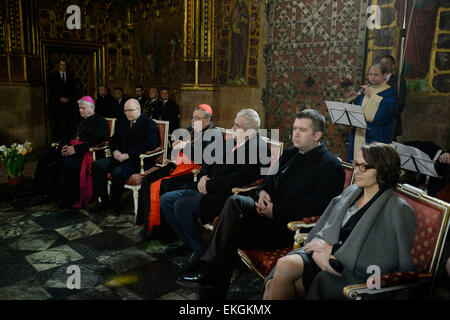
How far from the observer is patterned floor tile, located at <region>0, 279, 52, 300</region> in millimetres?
2574

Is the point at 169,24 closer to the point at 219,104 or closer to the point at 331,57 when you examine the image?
the point at 219,104

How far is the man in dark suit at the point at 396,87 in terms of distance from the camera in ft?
14.8

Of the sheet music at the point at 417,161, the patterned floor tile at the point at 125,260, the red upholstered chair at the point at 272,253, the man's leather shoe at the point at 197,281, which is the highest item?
the sheet music at the point at 417,161

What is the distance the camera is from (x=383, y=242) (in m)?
1.81

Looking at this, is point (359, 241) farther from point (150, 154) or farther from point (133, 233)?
point (150, 154)

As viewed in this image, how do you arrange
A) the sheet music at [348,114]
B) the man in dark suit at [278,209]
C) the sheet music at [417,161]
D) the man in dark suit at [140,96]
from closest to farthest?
the man in dark suit at [278,209], the sheet music at [417,161], the sheet music at [348,114], the man in dark suit at [140,96]

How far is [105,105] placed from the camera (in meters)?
8.52

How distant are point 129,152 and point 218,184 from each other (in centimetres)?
159

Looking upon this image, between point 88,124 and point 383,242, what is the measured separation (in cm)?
405

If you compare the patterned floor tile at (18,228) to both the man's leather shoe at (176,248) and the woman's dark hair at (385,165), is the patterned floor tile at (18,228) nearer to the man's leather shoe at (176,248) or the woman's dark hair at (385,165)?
the man's leather shoe at (176,248)

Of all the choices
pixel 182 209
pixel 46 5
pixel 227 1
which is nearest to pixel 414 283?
pixel 182 209

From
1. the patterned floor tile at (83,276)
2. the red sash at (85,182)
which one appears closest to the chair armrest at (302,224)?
the patterned floor tile at (83,276)

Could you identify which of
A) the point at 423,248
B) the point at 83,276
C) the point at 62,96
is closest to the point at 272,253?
the point at 423,248

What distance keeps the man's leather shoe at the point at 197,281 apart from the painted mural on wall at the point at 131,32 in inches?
259
